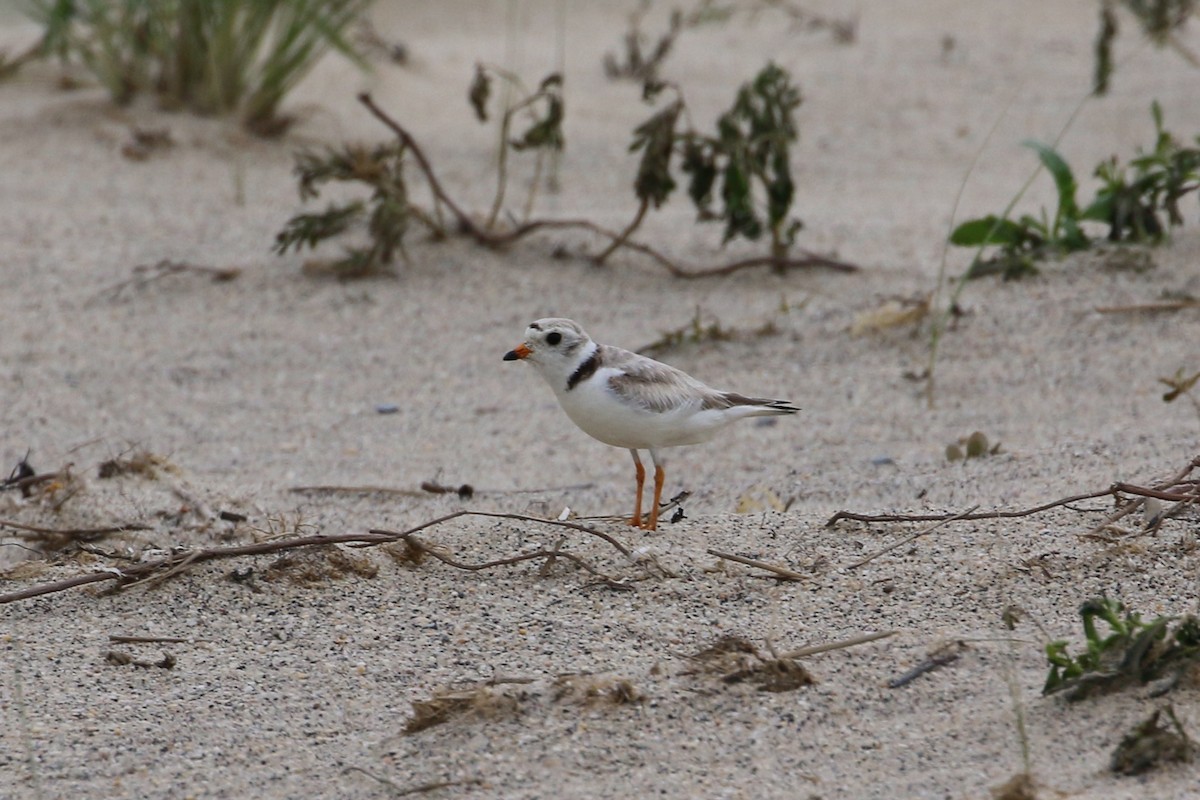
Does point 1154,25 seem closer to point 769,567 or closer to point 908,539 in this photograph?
point 908,539

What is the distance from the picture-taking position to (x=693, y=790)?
2688 millimetres

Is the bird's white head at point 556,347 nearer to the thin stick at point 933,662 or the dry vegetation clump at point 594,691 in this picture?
the dry vegetation clump at point 594,691

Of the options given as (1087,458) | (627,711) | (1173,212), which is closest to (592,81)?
(1173,212)

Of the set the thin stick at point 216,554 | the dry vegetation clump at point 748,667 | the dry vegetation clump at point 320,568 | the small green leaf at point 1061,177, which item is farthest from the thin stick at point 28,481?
the small green leaf at point 1061,177

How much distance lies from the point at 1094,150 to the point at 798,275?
2239 millimetres

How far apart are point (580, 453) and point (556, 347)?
1351mm

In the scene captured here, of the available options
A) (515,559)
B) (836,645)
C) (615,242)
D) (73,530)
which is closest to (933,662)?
(836,645)

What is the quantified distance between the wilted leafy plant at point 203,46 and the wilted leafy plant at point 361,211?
1.46m

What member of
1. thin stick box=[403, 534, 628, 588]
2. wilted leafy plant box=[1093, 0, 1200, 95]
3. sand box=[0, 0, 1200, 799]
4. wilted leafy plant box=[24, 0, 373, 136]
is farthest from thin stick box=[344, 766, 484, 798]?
wilted leafy plant box=[1093, 0, 1200, 95]

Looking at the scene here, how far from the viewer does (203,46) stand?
25.9 feet

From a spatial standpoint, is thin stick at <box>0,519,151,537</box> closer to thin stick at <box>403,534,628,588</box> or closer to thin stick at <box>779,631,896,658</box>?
thin stick at <box>403,534,628,588</box>

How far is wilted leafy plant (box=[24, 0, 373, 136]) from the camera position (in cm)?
761

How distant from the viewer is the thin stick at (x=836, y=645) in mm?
3070

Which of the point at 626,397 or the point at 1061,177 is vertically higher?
the point at 1061,177
